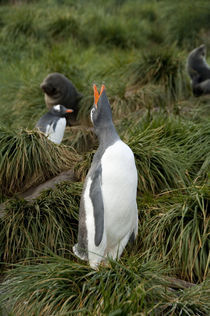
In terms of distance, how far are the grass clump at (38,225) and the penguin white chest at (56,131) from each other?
5.33 feet

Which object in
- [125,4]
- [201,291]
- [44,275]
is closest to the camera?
[201,291]

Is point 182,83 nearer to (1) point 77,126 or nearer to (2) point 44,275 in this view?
(1) point 77,126

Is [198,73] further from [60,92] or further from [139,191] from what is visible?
[139,191]

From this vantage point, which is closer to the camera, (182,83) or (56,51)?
(182,83)

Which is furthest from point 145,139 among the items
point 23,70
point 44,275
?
point 23,70

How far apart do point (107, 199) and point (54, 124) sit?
282 cm

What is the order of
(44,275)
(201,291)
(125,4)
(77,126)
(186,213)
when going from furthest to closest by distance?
(125,4), (77,126), (186,213), (44,275), (201,291)

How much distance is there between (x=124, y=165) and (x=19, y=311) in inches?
41.9

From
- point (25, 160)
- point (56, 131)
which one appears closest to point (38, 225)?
point (25, 160)

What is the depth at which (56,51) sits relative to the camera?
8445mm

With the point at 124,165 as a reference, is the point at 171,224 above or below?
below

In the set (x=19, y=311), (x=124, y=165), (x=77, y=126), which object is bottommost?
(x=77, y=126)

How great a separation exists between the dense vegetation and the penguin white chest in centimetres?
19

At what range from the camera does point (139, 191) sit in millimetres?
4188
